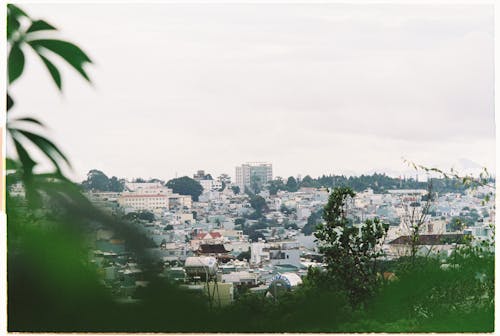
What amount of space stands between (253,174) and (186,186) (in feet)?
1.55

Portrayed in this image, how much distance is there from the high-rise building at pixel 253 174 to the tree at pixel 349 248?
0.50 meters

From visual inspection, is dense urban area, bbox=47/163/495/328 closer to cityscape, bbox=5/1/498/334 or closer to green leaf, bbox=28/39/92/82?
cityscape, bbox=5/1/498/334

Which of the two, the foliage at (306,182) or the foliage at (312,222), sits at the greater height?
the foliage at (306,182)

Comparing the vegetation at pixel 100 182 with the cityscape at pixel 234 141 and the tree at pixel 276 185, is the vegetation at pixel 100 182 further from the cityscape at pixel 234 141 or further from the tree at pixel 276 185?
the tree at pixel 276 185

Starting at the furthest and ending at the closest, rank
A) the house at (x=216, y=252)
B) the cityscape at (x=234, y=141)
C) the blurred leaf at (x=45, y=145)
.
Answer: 1. the house at (x=216, y=252)
2. the cityscape at (x=234, y=141)
3. the blurred leaf at (x=45, y=145)

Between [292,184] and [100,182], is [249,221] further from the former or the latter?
[100,182]

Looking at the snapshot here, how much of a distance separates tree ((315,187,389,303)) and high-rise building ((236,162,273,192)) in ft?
1.63

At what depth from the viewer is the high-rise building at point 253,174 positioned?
5.71m

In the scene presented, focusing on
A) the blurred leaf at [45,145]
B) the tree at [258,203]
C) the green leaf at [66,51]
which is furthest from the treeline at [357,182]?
the blurred leaf at [45,145]

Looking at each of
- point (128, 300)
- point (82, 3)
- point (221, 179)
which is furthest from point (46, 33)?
point (128, 300)

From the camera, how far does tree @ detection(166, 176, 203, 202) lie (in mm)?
5729

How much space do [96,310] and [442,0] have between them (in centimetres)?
321

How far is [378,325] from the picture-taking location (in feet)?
19.1

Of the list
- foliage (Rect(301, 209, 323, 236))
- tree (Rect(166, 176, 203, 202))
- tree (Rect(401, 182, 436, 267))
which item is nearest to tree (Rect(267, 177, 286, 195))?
foliage (Rect(301, 209, 323, 236))
